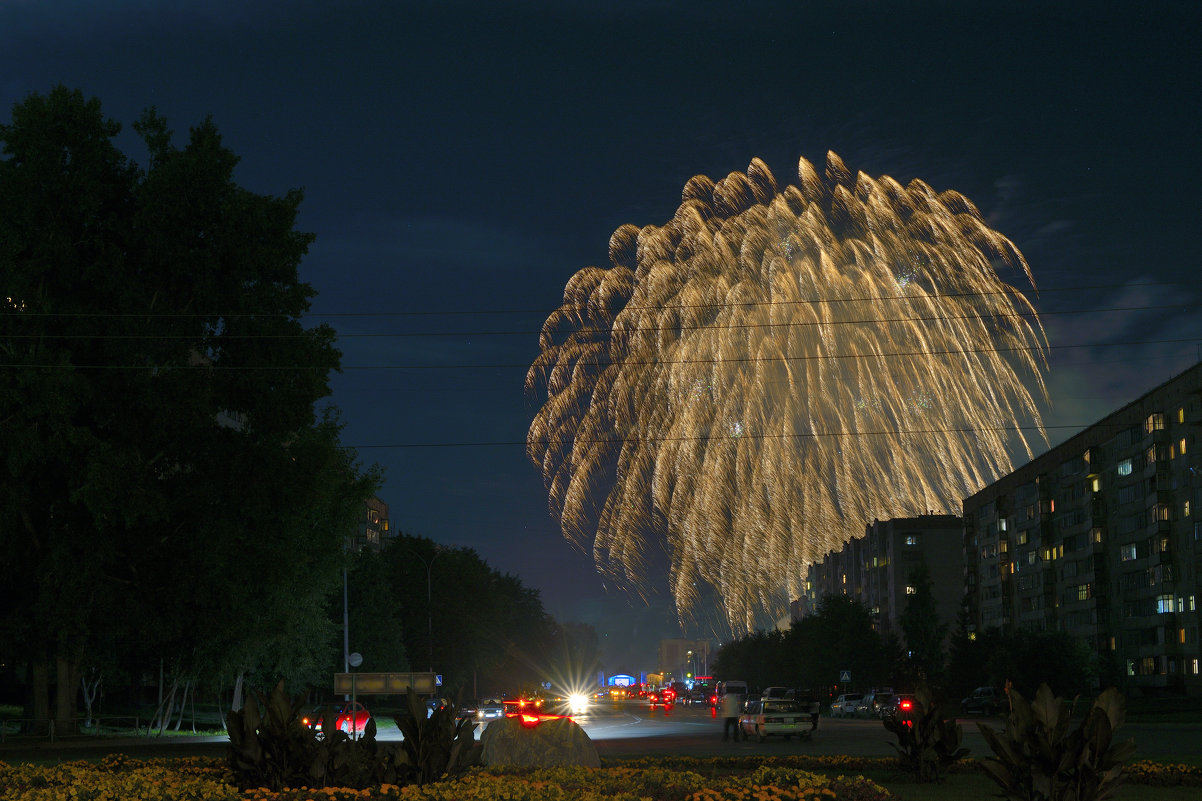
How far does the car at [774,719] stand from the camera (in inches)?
1738

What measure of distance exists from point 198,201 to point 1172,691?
3120 inches

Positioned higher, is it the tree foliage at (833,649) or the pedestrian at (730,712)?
the pedestrian at (730,712)

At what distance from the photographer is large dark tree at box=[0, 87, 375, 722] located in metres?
41.7

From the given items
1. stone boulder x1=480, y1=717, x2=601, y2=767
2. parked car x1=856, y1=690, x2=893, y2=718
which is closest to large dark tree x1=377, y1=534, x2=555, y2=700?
parked car x1=856, y1=690, x2=893, y2=718

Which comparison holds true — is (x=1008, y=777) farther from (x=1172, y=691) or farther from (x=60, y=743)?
(x=1172, y=691)

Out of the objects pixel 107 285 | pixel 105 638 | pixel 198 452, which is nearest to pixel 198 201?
pixel 107 285

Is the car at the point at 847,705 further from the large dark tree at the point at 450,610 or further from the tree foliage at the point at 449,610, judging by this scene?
the large dark tree at the point at 450,610

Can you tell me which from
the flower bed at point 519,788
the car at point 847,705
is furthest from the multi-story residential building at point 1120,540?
the flower bed at point 519,788

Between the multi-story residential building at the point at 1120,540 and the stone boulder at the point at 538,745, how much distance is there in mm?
76409

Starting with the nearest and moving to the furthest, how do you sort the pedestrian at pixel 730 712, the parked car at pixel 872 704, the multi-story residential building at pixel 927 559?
the pedestrian at pixel 730 712 < the parked car at pixel 872 704 < the multi-story residential building at pixel 927 559

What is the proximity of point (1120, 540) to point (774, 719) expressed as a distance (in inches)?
2732

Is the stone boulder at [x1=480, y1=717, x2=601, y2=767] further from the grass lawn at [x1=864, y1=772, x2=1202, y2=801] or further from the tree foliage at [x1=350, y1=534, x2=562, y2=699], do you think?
the tree foliage at [x1=350, y1=534, x2=562, y2=699]

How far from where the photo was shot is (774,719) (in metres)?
44.7

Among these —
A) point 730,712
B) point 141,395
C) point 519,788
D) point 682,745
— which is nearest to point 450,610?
point 730,712
